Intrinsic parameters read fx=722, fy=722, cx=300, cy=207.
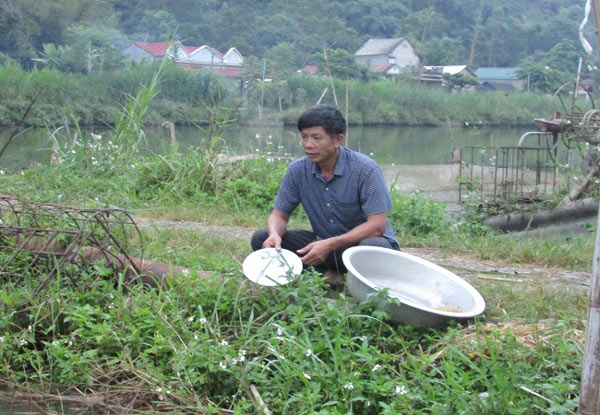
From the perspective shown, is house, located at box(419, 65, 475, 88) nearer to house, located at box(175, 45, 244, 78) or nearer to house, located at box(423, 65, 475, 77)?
house, located at box(423, 65, 475, 77)

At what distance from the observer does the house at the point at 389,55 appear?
33156 mm

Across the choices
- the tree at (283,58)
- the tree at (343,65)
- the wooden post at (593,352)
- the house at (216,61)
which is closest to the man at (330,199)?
the wooden post at (593,352)

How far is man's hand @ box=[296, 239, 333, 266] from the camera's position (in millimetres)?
3574

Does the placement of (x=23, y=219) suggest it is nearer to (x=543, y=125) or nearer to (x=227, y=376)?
(x=227, y=376)

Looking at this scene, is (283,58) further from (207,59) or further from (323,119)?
(323,119)

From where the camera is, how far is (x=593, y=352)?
7.22ft

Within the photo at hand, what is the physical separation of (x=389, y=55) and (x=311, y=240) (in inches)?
1197

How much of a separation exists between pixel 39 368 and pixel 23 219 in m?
1.76

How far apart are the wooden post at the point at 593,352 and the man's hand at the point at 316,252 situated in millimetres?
1584

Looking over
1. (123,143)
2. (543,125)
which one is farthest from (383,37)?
(123,143)

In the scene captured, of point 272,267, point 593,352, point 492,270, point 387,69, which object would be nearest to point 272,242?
point 272,267

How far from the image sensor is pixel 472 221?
7309 millimetres

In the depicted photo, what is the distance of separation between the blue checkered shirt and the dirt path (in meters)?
0.89

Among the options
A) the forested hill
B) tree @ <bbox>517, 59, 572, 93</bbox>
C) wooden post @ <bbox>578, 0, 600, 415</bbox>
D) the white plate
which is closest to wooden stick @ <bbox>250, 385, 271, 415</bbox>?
the white plate
